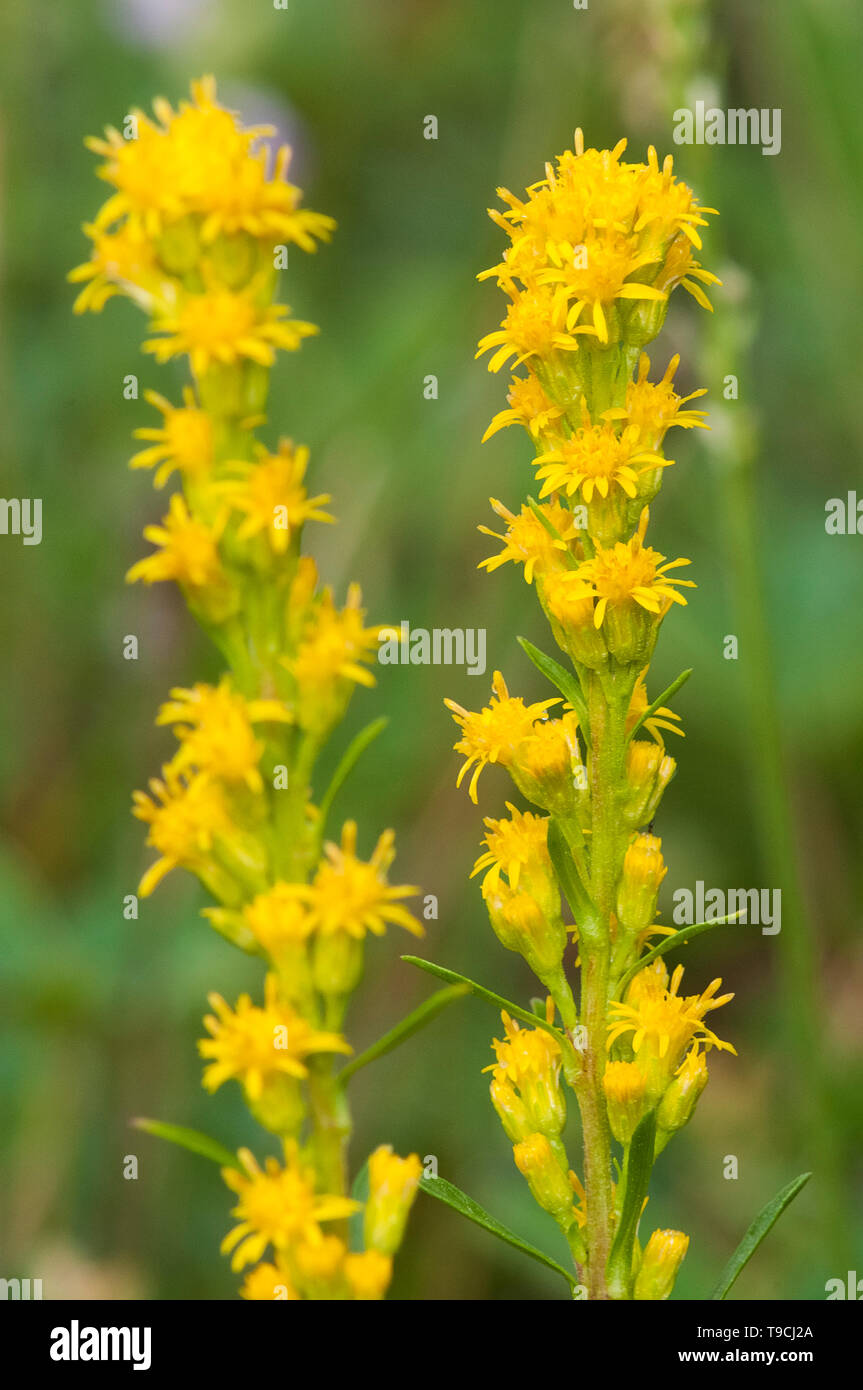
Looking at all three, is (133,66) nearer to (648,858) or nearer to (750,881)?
(750,881)

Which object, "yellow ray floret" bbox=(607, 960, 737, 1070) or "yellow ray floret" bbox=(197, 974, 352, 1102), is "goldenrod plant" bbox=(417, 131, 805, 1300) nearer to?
"yellow ray floret" bbox=(607, 960, 737, 1070)

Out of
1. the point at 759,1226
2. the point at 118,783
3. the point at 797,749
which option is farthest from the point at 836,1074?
the point at 759,1226

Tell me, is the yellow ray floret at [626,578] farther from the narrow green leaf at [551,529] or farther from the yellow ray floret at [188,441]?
the yellow ray floret at [188,441]

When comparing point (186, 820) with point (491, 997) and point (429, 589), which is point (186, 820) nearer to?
point (491, 997)

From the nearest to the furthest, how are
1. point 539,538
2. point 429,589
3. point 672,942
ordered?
point 672,942
point 539,538
point 429,589

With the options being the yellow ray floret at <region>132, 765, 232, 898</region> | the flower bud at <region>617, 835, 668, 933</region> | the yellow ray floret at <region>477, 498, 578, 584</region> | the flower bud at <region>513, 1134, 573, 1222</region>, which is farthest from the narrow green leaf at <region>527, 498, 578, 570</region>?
the flower bud at <region>513, 1134, 573, 1222</region>

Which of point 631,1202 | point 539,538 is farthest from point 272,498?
point 631,1202

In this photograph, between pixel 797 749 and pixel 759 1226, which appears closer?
pixel 759 1226
